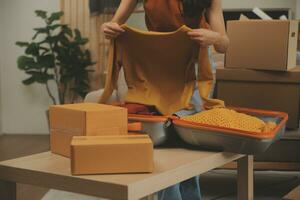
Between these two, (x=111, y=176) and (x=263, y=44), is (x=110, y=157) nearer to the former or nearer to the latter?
(x=111, y=176)

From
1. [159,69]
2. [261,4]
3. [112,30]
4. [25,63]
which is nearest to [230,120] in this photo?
[159,69]

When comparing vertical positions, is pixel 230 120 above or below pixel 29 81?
above

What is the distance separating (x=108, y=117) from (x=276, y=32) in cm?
151

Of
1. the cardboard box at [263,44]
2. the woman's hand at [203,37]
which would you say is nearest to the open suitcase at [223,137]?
the woman's hand at [203,37]

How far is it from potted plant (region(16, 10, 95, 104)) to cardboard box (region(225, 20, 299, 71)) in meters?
2.30

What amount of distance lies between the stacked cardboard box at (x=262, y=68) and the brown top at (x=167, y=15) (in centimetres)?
100

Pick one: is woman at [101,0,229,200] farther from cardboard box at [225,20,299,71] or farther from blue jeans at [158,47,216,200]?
cardboard box at [225,20,299,71]

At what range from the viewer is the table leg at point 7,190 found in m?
1.29

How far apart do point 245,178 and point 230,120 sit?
372mm

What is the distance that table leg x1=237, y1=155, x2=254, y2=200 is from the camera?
1646 mm

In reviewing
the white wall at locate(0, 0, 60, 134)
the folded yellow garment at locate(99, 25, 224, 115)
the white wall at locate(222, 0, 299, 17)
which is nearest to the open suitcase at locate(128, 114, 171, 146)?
the folded yellow garment at locate(99, 25, 224, 115)

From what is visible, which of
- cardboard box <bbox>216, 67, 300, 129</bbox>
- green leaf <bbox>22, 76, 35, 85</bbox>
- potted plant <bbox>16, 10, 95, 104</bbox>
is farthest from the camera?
green leaf <bbox>22, 76, 35, 85</bbox>

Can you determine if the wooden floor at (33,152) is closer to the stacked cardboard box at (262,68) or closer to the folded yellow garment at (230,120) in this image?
the stacked cardboard box at (262,68)

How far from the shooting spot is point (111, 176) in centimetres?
110
